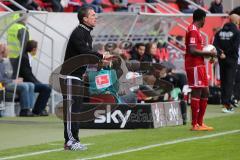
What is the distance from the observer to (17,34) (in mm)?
19031

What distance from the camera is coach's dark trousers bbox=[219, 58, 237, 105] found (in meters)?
20.0

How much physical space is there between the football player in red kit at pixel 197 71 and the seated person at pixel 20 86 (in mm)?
4548

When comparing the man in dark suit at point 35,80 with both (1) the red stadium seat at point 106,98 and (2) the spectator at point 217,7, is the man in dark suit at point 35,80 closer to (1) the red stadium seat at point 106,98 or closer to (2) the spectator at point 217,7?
(1) the red stadium seat at point 106,98

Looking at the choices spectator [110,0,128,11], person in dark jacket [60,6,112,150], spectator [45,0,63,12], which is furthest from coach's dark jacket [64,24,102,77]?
spectator [110,0,128,11]

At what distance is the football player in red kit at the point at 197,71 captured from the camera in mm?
15188

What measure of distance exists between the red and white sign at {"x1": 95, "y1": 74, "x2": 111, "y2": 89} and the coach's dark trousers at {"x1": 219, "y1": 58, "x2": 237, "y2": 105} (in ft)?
16.9

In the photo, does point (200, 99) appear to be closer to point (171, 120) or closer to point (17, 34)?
point (171, 120)

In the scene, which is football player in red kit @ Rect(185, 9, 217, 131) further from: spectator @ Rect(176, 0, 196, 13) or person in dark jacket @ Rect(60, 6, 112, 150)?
spectator @ Rect(176, 0, 196, 13)

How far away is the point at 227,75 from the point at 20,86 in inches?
193

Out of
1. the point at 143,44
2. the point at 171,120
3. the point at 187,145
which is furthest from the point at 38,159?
the point at 143,44

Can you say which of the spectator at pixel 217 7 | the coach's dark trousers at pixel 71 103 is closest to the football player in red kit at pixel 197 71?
the coach's dark trousers at pixel 71 103

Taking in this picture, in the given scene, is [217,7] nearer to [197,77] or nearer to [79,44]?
[197,77]

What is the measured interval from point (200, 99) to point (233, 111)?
188 inches

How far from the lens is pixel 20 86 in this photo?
A: 60.9ft
